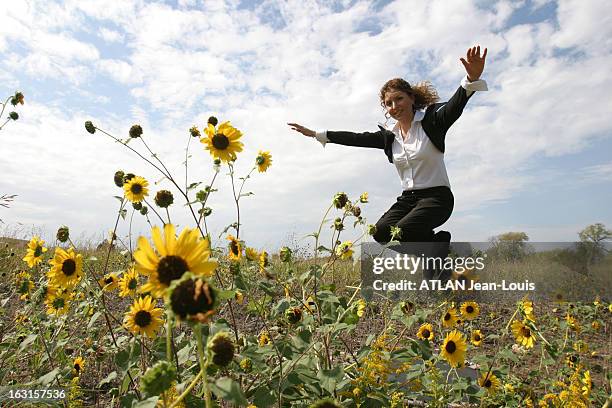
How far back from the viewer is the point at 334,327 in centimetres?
150

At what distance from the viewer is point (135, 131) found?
2645 mm

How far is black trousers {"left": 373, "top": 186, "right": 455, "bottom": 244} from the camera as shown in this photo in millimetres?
3904

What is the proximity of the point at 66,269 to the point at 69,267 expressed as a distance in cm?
2

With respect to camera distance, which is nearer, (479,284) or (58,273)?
(58,273)

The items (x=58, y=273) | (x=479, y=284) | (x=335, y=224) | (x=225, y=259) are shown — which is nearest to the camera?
(x=58, y=273)

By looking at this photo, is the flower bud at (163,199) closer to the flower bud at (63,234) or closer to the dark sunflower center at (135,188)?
the dark sunflower center at (135,188)

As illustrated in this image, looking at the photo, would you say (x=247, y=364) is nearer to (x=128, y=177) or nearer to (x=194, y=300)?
(x=194, y=300)

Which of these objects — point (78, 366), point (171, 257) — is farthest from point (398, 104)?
point (171, 257)

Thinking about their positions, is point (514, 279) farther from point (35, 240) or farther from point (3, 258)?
point (3, 258)

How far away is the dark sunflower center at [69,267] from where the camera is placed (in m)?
2.10

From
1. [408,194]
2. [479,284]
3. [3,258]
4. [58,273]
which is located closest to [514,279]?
[479,284]

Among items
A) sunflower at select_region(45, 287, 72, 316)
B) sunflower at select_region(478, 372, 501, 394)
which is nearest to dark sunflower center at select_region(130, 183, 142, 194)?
sunflower at select_region(45, 287, 72, 316)

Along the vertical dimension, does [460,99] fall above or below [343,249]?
above

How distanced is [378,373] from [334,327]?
18.7 inches
